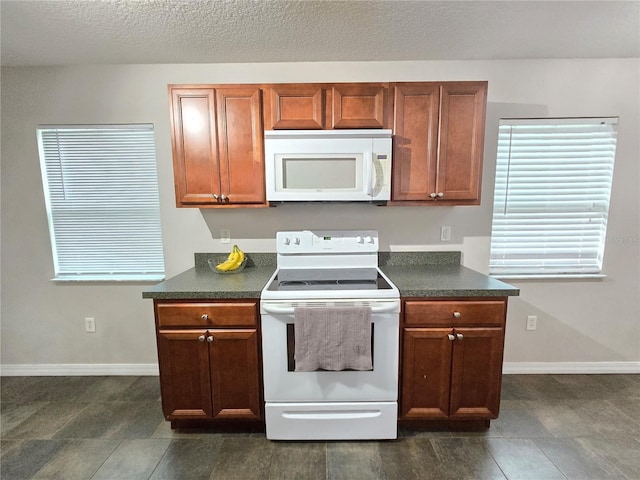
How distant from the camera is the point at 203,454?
1727 mm

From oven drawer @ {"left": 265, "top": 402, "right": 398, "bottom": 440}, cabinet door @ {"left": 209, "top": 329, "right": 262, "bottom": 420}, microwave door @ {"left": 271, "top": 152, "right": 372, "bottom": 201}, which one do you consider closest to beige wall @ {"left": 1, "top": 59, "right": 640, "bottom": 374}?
microwave door @ {"left": 271, "top": 152, "right": 372, "bottom": 201}

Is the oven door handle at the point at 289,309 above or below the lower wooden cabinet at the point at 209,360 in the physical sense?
above

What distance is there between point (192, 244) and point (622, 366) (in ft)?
12.1

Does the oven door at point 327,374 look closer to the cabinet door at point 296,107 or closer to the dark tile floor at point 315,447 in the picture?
the dark tile floor at point 315,447

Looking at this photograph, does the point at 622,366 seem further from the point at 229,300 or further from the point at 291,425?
the point at 229,300

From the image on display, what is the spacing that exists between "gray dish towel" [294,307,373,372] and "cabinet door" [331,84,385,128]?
118cm

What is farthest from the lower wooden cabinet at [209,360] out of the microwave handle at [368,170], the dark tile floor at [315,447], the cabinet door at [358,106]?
the cabinet door at [358,106]

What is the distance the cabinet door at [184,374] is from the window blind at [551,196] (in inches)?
89.6

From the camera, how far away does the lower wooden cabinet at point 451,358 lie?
1739 mm

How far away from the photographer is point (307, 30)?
1818 millimetres

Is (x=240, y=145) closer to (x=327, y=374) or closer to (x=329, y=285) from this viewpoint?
(x=329, y=285)

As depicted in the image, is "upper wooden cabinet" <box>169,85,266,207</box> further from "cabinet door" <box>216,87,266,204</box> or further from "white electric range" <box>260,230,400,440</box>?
"white electric range" <box>260,230,400,440</box>

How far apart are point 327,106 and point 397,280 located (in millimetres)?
1209

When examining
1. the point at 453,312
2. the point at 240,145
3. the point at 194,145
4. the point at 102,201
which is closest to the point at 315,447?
the point at 453,312
